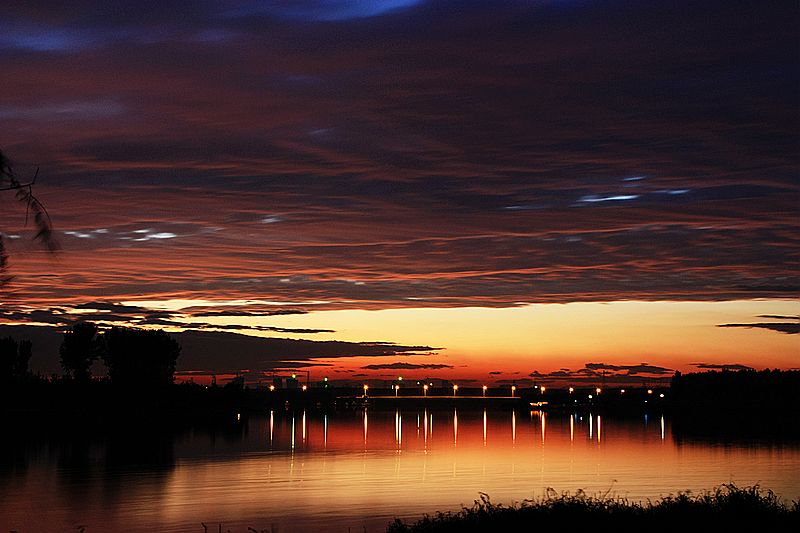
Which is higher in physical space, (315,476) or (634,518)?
(634,518)

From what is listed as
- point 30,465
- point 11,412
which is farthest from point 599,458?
point 11,412

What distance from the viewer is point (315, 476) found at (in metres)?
80.9

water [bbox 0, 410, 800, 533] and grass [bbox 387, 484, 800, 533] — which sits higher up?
grass [bbox 387, 484, 800, 533]

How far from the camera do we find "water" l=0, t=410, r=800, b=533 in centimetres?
5591

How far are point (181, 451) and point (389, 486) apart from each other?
48.2 meters

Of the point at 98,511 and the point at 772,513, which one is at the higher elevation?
the point at 772,513

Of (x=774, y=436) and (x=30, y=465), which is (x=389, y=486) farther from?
(x=774, y=436)

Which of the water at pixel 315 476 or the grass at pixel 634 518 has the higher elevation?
the grass at pixel 634 518

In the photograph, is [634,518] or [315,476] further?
[315,476]

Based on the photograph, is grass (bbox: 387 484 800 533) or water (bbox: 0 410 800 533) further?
water (bbox: 0 410 800 533)

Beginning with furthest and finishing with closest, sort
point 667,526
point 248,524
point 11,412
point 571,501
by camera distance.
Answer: point 11,412 → point 248,524 → point 571,501 → point 667,526

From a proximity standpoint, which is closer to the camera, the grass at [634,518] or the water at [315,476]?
the grass at [634,518]

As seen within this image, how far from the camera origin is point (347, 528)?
48594mm

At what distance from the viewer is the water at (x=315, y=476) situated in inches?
2201
